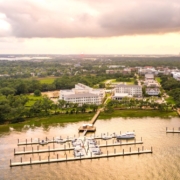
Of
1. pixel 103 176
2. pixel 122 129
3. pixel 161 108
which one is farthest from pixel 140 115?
pixel 103 176

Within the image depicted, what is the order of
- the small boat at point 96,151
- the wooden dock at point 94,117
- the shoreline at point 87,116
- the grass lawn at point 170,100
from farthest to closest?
the grass lawn at point 170,100
the shoreline at point 87,116
the wooden dock at point 94,117
the small boat at point 96,151

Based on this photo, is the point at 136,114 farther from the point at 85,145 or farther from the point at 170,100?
the point at 85,145

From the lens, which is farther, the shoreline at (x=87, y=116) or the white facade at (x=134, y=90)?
the white facade at (x=134, y=90)

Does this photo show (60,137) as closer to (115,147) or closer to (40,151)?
(40,151)

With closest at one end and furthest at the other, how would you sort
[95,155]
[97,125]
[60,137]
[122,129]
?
[95,155]
[60,137]
[122,129]
[97,125]

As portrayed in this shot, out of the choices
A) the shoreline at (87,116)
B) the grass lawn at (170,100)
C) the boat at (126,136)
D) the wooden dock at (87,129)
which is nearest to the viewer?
the boat at (126,136)

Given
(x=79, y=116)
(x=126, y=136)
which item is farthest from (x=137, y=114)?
(x=126, y=136)

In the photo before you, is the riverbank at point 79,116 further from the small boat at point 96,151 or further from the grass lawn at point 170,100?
the small boat at point 96,151

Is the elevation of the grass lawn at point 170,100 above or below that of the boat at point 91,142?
above

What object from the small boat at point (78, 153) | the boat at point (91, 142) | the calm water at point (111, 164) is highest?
the boat at point (91, 142)

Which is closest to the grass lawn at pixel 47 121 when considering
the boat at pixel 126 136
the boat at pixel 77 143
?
the boat at pixel 77 143

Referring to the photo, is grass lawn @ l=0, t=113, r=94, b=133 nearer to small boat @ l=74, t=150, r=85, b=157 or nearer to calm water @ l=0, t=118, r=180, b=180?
calm water @ l=0, t=118, r=180, b=180
